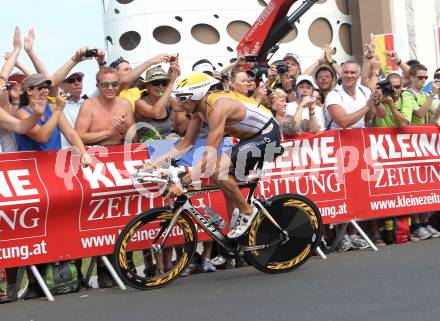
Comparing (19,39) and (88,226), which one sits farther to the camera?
(19,39)

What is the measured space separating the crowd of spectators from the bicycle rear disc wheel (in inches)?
35.9

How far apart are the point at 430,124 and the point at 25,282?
581 cm

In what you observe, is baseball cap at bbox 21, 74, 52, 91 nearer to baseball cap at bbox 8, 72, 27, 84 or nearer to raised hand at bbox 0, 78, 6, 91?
raised hand at bbox 0, 78, 6, 91

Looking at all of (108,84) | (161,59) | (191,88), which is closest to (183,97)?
(191,88)

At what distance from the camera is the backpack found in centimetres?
902

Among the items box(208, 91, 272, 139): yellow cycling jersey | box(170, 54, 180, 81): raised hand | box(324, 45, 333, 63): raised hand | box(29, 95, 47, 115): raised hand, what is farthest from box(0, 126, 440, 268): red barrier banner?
box(324, 45, 333, 63): raised hand

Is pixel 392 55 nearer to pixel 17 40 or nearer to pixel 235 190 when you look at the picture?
pixel 235 190

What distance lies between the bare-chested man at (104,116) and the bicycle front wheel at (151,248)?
132cm

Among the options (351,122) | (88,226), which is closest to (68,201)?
(88,226)

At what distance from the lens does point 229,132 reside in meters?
8.95

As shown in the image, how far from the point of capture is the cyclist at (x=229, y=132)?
846 centimetres

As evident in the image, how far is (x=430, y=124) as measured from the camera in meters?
12.1

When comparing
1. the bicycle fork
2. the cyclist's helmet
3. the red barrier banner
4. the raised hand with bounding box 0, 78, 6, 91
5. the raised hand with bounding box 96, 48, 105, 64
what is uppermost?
the raised hand with bounding box 96, 48, 105, 64

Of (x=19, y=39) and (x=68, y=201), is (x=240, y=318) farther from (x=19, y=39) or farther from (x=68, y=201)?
(x=19, y=39)
